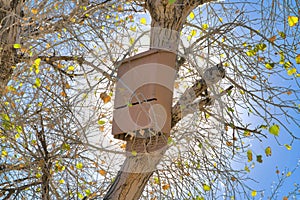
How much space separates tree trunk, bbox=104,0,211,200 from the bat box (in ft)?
0.22

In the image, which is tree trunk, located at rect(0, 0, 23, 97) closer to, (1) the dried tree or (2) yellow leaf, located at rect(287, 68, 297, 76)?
(1) the dried tree

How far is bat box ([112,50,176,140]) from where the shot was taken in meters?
2.01

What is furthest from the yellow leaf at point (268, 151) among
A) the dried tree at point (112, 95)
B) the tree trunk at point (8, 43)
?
the tree trunk at point (8, 43)

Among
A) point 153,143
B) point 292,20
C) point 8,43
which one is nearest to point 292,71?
point 292,20

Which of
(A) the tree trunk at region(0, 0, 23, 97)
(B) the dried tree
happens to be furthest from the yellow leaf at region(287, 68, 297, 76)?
(A) the tree trunk at region(0, 0, 23, 97)

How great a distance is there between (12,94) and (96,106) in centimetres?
71

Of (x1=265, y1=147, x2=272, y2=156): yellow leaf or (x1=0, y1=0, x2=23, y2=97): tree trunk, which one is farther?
(x1=0, y1=0, x2=23, y2=97): tree trunk

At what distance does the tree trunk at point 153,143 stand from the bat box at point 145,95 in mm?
66

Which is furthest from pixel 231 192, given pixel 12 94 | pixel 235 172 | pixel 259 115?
pixel 12 94

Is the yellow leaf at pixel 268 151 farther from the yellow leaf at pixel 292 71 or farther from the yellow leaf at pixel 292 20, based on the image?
the yellow leaf at pixel 292 20

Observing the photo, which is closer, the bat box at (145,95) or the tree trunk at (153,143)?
the bat box at (145,95)

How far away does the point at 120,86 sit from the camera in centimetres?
213

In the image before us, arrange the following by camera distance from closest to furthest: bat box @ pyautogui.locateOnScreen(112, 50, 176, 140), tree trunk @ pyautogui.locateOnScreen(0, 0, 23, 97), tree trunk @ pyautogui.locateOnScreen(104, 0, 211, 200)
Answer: bat box @ pyautogui.locateOnScreen(112, 50, 176, 140) → tree trunk @ pyautogui.locateOnScreen(104, 0, 211, 200) → tree trunk @ pyautogui.locateOnScreen(0, 0, 23, 97)

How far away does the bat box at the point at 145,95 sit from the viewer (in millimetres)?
2008
